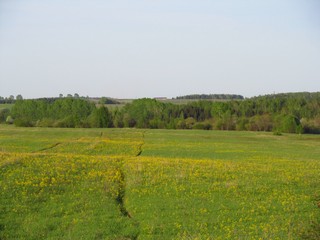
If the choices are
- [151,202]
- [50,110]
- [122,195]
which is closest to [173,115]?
[50,110]

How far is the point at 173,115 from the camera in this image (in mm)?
141625

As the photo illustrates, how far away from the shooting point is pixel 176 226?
15.9 metres

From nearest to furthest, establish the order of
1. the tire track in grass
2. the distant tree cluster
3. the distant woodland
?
the tire track in grass < the distant woodland < the distant tree cluster

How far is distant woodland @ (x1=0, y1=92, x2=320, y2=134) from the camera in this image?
11200cm

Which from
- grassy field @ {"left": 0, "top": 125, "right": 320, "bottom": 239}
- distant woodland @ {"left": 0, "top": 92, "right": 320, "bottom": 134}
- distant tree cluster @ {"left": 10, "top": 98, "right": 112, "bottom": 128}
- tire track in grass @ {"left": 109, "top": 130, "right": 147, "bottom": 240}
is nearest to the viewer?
grassy field @ {"left": 0, "top": 125, "right": 320, "bottom": 239}

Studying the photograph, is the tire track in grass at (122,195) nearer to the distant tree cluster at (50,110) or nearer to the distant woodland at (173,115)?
the distant woodland at (173,115)

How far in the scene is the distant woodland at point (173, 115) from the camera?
112000 mm

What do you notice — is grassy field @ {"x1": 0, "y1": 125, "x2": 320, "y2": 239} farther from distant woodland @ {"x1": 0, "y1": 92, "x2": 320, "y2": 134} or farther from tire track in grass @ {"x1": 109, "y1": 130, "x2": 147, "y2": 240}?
distant woodland @ {"x1": 0, "y1": 92, "x2": 320, "y2": 134}

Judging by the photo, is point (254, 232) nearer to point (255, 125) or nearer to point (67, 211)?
point (67, 211)

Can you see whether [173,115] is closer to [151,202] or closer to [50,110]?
[50,110]

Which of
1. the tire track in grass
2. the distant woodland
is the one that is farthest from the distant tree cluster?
the tire track in grass

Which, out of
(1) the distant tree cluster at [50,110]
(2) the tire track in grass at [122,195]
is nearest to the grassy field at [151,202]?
(2) the tire track in grass at [122,195]

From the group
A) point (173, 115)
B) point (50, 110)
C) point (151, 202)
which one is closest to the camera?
point (151, 202)

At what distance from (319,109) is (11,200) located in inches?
5163
